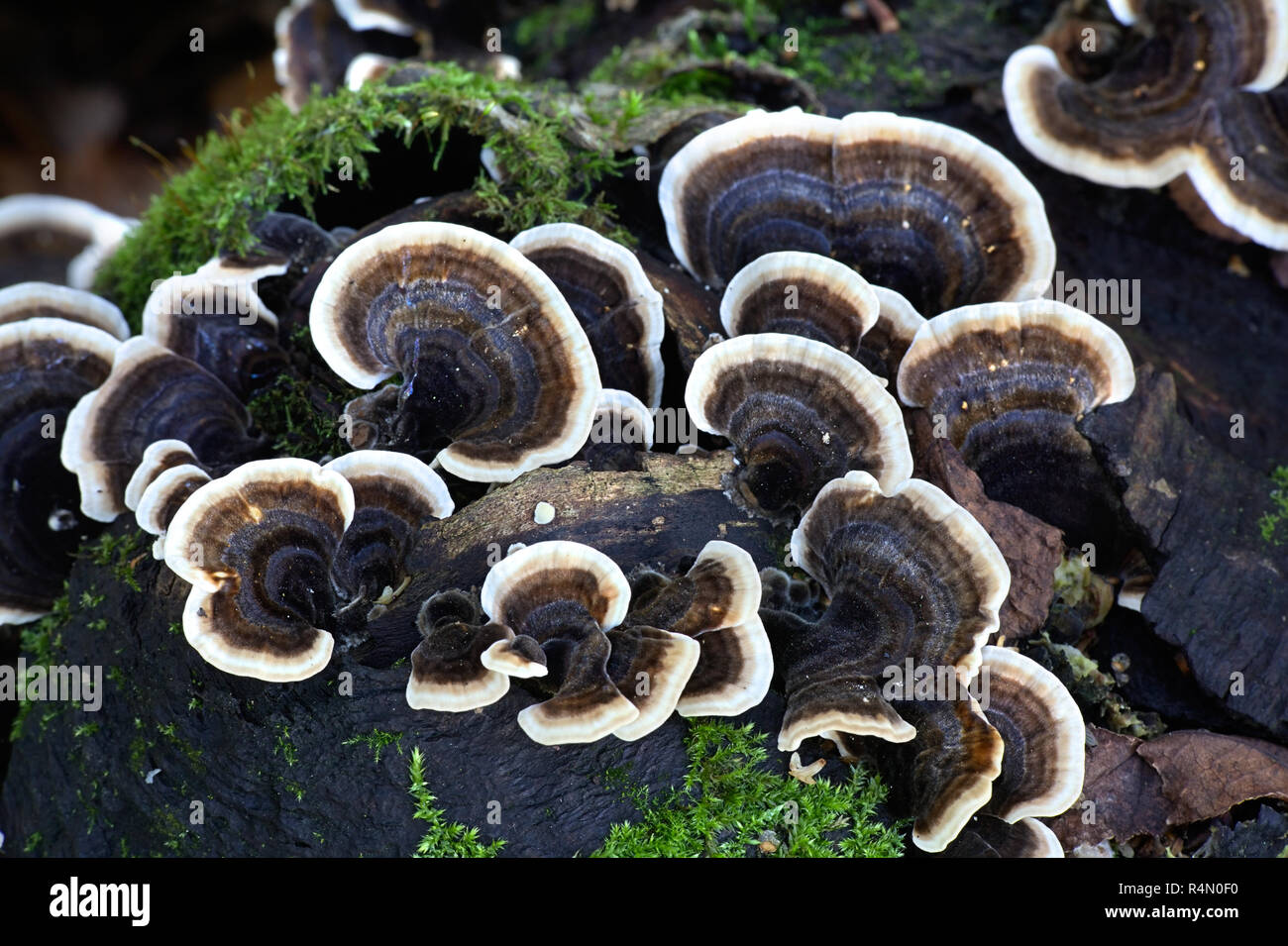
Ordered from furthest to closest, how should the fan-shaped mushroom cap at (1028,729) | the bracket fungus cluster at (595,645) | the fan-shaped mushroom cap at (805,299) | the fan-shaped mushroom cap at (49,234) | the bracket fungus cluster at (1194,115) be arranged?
the fan-shaped mushroom cap at (49,234) < the bracket fungus cluster at (1194,115) < the fan-shaped mushroom cap at (805,299) < the fan-shaped mushroom cap at (1028,729) < the bracket fungus cluster at (595,645)

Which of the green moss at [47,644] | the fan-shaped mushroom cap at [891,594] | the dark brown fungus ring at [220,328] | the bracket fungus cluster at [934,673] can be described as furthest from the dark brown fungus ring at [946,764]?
the green moss at [47,644]

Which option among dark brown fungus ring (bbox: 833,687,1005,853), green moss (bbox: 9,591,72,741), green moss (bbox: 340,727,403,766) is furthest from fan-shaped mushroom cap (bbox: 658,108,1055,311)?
green moss (bbox: 9,591,72,741)

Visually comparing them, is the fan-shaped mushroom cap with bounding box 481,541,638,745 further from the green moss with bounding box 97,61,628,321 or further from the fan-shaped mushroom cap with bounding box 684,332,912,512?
the green moss with bounding box 97,61,628,321

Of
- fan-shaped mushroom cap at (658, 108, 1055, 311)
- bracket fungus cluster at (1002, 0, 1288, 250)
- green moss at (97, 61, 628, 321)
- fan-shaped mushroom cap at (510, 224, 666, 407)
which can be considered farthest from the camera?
bracket fungus cluster at (1002, 0, 1288, 250)

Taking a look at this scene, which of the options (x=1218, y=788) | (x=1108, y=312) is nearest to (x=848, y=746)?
(x=1218, y=788)

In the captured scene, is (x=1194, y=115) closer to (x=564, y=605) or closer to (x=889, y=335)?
(x=889, y=335)

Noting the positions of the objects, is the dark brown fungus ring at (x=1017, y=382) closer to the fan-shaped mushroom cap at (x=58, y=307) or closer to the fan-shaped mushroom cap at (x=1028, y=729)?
the fan-shaped mushroom cap at (x=1028, y=729)
